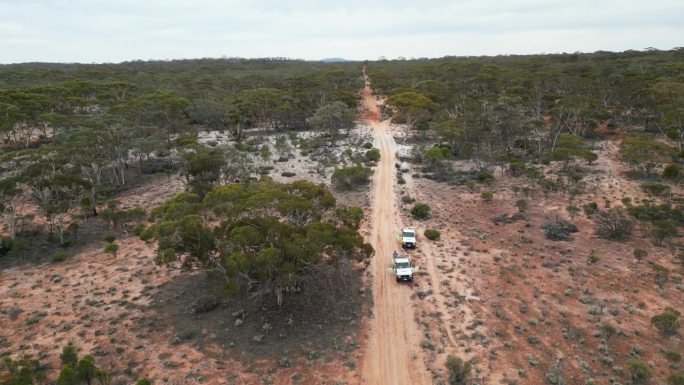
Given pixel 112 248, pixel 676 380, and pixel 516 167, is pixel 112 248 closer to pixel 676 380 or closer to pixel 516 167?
pixel 676 380

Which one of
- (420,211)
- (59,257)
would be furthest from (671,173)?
(59,257)

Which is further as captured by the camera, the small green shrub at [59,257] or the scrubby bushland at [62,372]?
the small green shrub at [59,257]

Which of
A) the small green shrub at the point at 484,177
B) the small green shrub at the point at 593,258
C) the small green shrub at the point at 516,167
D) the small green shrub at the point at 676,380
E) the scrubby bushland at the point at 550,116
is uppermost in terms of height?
the scrubby bushland at the point at 550,116

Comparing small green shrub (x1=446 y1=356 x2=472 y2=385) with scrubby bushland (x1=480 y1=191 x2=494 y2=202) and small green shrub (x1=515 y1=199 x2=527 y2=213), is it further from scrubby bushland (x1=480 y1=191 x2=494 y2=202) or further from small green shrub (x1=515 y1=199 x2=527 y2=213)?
scrubby bushland (x1=480 y1=191 x2=494 y2=202)

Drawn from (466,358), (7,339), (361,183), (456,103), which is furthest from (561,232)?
(456,103)

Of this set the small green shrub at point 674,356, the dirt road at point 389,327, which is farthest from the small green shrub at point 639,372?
the dirt road at point 389,327

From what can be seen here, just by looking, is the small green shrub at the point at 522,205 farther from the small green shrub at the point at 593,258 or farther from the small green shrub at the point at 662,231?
the small green shrub at the point at 662,231

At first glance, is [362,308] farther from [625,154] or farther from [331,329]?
[625,154]
